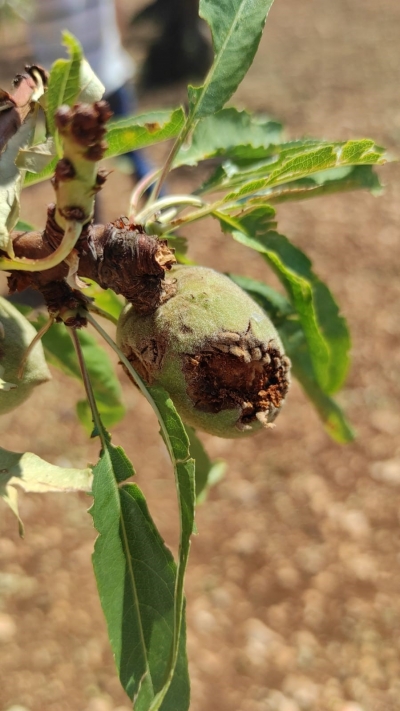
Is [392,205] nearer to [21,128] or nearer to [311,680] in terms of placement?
[311,680]

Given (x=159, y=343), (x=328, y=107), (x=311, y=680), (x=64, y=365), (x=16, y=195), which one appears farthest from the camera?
(x=328, y=107)

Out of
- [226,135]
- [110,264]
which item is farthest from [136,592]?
[226,135]

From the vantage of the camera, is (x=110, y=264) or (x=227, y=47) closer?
(x=110, y=264)

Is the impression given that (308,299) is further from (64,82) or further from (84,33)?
(84,33)

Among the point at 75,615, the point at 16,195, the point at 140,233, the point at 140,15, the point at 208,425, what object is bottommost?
the point at 75,615

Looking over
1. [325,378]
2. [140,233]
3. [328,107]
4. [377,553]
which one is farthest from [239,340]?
[328,107]

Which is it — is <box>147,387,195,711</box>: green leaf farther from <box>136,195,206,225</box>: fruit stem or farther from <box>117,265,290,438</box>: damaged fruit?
<box>136,195,206,225</box>: fruit stem

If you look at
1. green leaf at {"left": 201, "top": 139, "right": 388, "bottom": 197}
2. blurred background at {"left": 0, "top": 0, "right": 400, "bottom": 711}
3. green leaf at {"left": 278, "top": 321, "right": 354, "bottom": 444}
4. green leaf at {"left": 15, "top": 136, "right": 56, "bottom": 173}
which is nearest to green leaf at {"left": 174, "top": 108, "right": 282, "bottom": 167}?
green leaf at {"left": 201, "top": 139, "right": 388, "bottom": 197}
